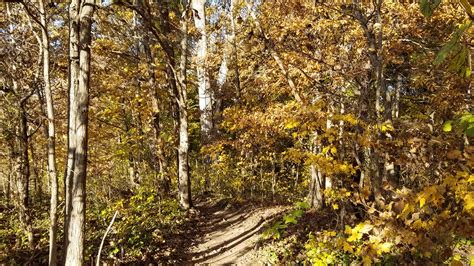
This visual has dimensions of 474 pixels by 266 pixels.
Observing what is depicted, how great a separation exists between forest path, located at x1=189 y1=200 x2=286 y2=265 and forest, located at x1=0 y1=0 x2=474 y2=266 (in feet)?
0.19

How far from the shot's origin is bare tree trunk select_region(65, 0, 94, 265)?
578 centimetres

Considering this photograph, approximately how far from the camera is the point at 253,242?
7.93 m

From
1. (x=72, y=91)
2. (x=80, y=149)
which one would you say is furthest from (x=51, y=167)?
(x=72, y=91)

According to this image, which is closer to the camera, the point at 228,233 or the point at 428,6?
the point at 428,6

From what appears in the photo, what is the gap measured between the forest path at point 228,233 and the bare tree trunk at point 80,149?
8.76 feet

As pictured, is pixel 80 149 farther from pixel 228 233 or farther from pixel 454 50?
pixel 454 50

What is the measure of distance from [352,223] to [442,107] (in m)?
3.63

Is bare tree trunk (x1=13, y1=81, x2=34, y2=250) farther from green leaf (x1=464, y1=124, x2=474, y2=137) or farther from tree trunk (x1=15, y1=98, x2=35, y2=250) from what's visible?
green leaf (x1=464, y1=124, x2=474, y2=137)

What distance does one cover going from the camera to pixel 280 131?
953 centimetres

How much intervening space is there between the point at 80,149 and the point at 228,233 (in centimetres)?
495

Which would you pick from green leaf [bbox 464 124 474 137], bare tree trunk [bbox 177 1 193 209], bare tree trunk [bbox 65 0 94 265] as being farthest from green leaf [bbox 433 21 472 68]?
bare tree trunk [bbox 177 1 193 209]

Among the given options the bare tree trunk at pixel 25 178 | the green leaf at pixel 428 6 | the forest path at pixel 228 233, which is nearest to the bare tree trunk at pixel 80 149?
the forest path at pixel 228 233

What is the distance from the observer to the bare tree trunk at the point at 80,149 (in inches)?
228

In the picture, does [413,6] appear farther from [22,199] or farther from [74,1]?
[22,199]
